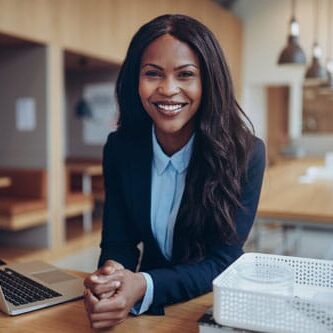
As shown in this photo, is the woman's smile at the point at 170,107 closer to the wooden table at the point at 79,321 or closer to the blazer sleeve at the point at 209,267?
the blazer sleeve at the point at 209,267

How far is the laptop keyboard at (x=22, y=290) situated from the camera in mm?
1043

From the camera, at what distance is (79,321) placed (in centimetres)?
96

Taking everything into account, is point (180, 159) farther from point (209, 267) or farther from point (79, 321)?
point (79, 321)

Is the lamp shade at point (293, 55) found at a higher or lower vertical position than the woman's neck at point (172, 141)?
higher

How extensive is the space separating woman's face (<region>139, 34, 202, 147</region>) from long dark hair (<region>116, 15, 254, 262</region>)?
0.07 ft

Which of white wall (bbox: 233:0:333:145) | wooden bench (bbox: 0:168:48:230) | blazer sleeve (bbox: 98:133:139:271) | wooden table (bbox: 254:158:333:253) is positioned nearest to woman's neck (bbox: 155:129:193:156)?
blazer sleeve (bbox: 98:133:139:271)

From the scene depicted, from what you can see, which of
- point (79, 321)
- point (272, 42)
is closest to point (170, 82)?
point (79, 321)

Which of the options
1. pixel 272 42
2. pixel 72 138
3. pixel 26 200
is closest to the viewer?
pixel 26 200

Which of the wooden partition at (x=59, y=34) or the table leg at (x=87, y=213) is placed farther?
the table leg at (x=87, y=213)

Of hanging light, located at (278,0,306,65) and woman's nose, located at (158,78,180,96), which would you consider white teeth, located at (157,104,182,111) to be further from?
hanging light, located at (278,0,306,65)

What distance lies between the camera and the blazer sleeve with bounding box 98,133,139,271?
1.27 m

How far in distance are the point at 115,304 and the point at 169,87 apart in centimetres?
48

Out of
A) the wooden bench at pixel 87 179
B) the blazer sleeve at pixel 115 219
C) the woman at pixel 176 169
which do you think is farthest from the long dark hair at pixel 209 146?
the wooden bench at pixel 87 179

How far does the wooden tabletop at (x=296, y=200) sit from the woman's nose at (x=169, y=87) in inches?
56.4
